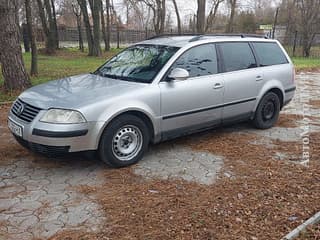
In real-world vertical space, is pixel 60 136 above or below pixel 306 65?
above

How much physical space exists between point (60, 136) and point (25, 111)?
65cm

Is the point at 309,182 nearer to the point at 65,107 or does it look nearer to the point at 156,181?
the point at 156,181

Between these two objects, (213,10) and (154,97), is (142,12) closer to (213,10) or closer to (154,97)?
(213,10)

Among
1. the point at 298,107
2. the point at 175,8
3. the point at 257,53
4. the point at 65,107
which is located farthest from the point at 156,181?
the point at 175,8

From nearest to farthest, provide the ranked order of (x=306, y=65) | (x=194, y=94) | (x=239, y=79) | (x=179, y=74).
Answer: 1. (x=179, y=74)
2. (x=194, y=94)
3. (x=239, y=79)
4. (x=306, y=65)

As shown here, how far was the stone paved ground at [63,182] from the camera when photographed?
313 cm

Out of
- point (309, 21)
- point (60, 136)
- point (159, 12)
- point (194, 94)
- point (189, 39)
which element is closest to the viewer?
point (60, 136)

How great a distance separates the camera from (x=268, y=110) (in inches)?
243

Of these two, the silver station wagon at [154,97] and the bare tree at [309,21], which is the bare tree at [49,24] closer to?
the silver station wagon at [154,97]

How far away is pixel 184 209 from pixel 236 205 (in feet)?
1.75

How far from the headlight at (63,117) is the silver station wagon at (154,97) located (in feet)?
0.04

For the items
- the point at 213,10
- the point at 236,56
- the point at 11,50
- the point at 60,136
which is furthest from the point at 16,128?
the point at 213,10

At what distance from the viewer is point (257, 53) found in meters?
5.91

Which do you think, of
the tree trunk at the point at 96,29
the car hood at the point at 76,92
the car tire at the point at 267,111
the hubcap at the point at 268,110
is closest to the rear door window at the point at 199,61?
the car hood at the point at 76,92
